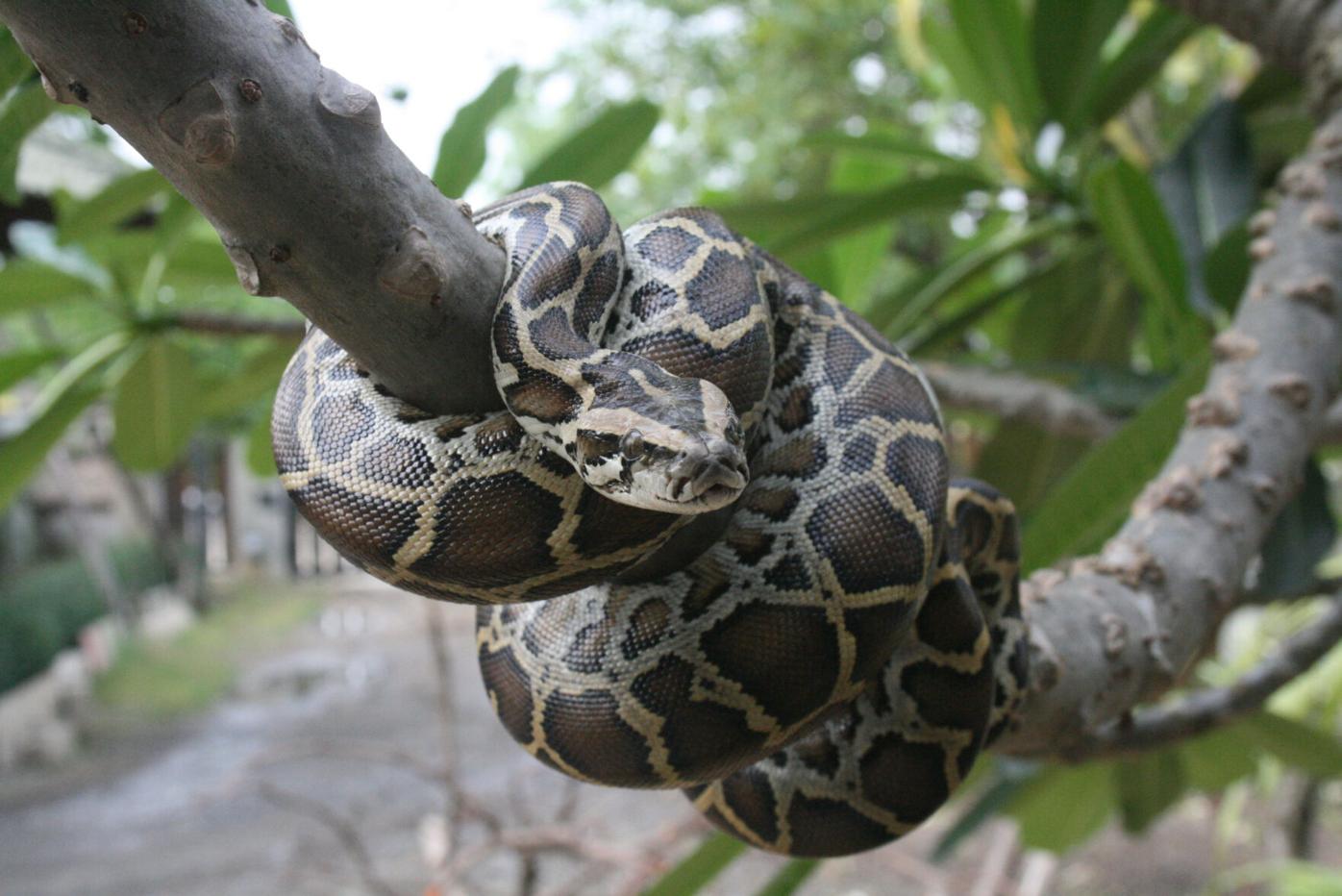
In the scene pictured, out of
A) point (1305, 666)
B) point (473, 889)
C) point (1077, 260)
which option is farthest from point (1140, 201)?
point (473, 889)

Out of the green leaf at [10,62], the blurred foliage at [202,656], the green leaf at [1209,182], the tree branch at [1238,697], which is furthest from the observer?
the blurred foliage at [202,656]

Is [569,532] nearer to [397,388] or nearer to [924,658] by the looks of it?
[397,388]

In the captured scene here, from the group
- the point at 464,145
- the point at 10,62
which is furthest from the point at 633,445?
the point at 464,145

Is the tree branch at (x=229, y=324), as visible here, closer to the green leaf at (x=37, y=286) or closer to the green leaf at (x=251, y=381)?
the green leaf at (x=251, y=381)

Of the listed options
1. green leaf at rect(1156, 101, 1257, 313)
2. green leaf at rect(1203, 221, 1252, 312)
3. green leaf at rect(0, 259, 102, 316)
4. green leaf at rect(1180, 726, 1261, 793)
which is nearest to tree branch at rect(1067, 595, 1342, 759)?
green leaf at rect(1180, 726, 1261, 793)

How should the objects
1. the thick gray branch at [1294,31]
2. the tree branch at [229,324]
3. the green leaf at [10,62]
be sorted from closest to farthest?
the green leaf at [10,62], the thick gray branch at [1294,31], the tree branch at [229,324]

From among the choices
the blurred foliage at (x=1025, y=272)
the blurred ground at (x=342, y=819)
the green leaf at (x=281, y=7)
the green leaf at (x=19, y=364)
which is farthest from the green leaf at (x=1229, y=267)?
the green leaf at (x=19, y=364)

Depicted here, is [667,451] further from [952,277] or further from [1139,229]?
[952,277]
